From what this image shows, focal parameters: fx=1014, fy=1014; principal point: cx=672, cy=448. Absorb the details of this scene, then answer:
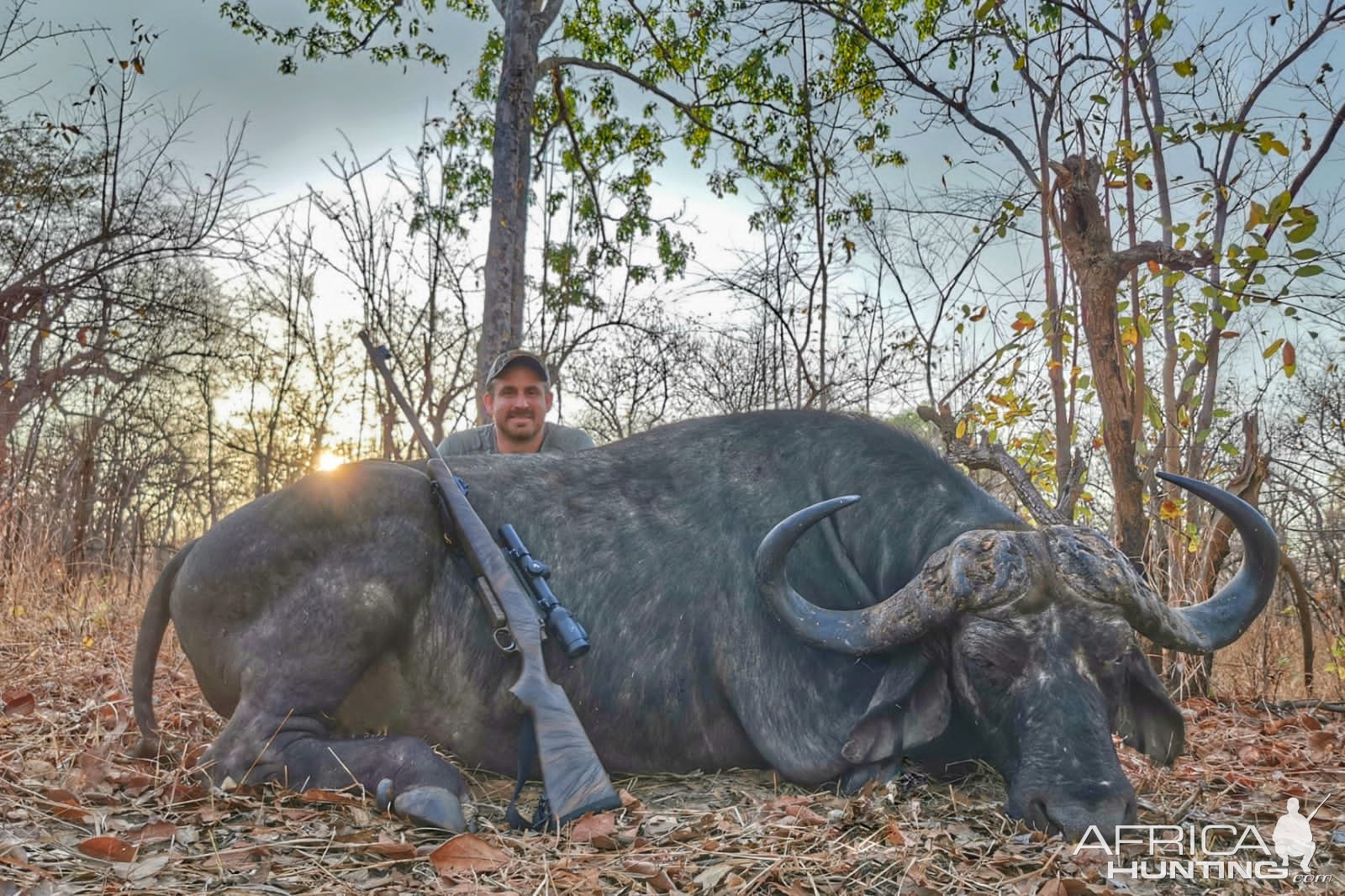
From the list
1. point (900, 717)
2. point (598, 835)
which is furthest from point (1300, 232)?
point (598, 835)

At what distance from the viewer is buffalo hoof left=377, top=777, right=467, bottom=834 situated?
3256mm

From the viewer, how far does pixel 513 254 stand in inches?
370

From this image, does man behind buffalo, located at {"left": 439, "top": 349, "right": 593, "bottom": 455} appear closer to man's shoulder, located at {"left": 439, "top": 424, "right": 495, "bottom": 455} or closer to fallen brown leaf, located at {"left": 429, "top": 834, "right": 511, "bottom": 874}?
man's shoulder, located at {"left": 439, "top": 424, "right": 495, "bottom": 455}

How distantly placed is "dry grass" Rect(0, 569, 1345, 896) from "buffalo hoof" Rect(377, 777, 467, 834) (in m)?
0.05

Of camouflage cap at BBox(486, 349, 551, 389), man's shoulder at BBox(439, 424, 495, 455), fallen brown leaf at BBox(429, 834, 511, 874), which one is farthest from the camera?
man's shoulder at BBox(439, 424, 495, 455)

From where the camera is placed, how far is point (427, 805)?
3295 millimetres

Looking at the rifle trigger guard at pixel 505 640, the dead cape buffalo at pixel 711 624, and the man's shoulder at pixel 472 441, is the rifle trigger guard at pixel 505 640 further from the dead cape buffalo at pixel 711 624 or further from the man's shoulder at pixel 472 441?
the man's shoulder at pixel 472 441

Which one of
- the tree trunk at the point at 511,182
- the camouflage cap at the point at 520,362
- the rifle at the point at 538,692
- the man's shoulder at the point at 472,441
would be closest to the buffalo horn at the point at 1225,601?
the rifle at the point at 538,692

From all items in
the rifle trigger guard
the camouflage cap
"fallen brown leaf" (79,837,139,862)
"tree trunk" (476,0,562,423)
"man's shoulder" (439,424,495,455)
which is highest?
"tree trunk" (476,0,562,423)

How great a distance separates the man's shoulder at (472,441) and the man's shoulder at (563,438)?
423mm

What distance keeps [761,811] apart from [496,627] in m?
1.21

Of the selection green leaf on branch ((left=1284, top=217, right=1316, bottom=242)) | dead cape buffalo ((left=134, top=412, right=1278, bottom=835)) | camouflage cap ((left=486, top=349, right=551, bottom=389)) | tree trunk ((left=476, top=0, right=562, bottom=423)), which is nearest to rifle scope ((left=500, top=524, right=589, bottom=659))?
dead cape buffalo ((left=134, top=412, right=1278, bottom=835))

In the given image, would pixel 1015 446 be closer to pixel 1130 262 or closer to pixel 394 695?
pixel 1130 262

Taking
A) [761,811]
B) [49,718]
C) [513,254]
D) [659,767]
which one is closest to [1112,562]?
[761,811]
